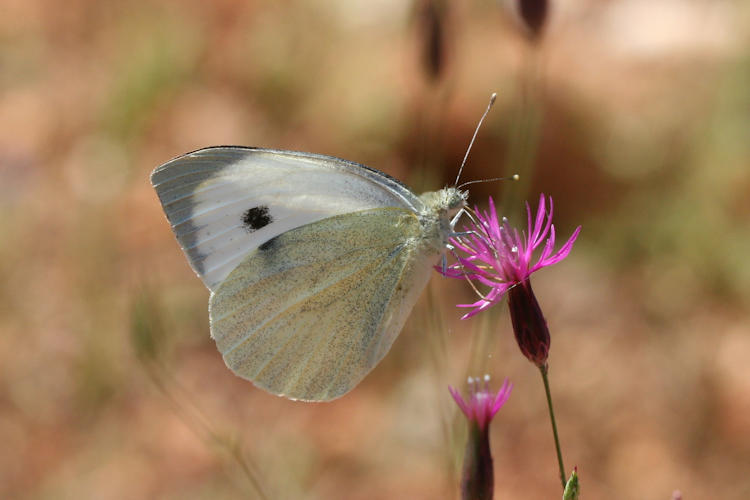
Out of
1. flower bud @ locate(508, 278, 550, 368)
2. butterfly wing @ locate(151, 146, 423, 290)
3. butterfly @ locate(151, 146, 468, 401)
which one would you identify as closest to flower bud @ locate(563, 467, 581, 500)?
flower bud @ locate(508, 278, 550, 368)

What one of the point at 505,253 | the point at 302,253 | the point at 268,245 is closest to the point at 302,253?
the point at 302,253

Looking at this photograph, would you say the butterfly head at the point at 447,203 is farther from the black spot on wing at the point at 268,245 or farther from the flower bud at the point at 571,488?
the flower bud at the point at 571,488

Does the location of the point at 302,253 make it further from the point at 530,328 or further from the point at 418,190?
the point at 530,328

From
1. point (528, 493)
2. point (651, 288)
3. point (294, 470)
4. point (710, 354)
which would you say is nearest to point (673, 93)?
point (651, 288)

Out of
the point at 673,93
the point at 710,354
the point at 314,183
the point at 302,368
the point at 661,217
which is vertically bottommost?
the point at 710,354

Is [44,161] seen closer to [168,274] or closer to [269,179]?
[168,274]

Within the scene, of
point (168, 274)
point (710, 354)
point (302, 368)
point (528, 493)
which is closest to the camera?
point (302, 368)
